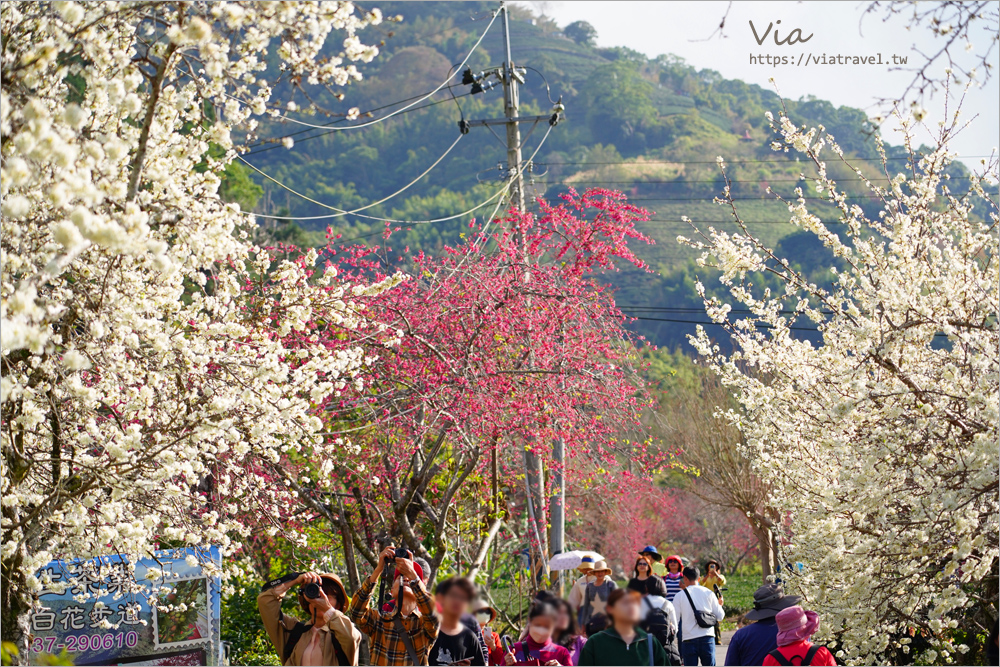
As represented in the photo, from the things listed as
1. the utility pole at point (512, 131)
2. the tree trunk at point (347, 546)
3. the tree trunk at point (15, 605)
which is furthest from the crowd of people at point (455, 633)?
the utility pole at point (512, 131)

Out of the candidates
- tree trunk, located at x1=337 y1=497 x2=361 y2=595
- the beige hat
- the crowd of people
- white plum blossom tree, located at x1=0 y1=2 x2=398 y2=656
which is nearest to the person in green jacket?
the crowd of people

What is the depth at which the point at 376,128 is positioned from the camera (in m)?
103

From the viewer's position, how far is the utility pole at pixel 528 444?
11.5 metres

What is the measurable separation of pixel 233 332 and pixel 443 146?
99039mm

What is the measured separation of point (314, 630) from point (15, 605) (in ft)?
5.15

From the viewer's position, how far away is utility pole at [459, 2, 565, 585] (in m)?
11.5

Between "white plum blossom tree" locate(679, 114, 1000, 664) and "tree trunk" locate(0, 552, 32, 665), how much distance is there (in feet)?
14.2

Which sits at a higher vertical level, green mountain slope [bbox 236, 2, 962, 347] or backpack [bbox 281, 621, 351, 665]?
green mountain slope [bbox 236, 2, 962, 347]

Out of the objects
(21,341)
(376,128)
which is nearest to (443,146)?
(376,128)

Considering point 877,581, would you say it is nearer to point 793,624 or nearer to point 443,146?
point 793,624

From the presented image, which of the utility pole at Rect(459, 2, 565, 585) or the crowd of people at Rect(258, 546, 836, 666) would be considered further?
the utility pole at Rect(459, 2, 565, 585)

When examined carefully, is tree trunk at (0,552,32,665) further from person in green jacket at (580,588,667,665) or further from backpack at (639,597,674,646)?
backpack at (639,597,674,646)

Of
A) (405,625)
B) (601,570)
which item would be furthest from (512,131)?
(405,625)

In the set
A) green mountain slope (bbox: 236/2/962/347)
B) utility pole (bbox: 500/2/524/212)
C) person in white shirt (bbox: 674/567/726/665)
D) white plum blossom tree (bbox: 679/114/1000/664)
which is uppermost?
green mountain slope (bbox: 236/2/962/347)
